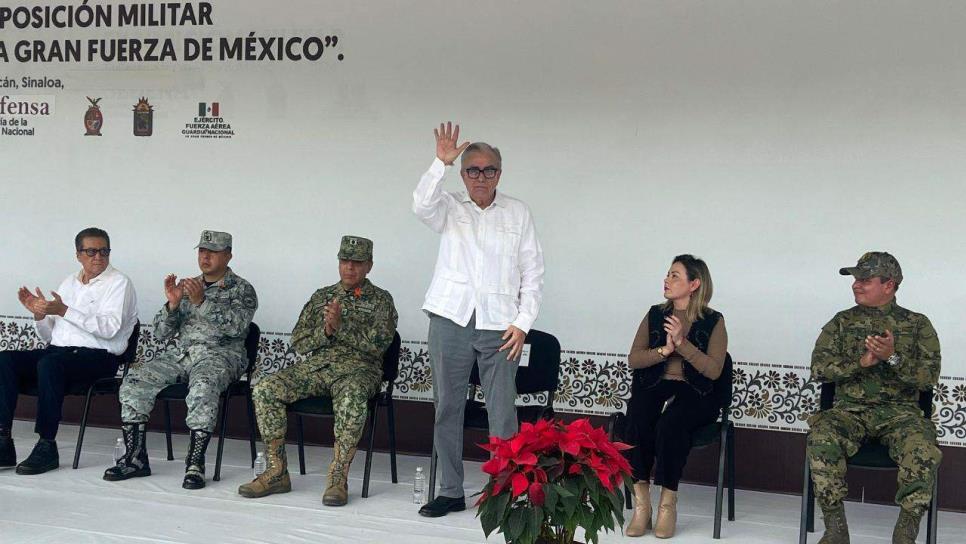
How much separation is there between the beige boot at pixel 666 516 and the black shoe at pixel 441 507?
2.98ft

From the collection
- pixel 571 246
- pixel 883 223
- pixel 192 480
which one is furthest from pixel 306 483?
pixel 883 223

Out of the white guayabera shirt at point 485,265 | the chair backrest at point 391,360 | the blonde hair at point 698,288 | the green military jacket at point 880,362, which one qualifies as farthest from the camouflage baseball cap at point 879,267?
the chair backrest at point 391,360

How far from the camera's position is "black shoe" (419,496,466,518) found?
5.20 meters

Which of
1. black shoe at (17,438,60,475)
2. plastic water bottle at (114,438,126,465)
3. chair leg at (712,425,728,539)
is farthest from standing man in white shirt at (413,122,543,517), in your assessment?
black shoe at (17,438,60,475)

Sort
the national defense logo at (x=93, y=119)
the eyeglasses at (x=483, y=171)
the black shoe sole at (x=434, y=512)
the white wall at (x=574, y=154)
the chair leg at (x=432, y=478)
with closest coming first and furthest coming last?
the eyeglasses at (x=483, y=171), the black shoe sole at (x=434, y=512), the chair leg at (x=432, y=478), the white wall at (x=574, y=154), the national defense logo at (x=93, y=119)

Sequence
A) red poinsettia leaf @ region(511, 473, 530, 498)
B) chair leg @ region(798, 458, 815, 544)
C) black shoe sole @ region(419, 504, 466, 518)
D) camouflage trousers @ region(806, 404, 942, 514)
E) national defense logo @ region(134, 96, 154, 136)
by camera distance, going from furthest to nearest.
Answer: national defense logo @ region(134, 96, 154, 136) < black shoe sole @ region(419, 504, 466, 518) < chair leg @ region(798, 458, 815, 544) < camouflage trousers @ region(806, 404, 942, 514) < red poinsettia leaf @ region(511, 473, 530, 498)

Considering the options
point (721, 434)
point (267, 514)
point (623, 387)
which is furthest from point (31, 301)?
point (721, 434)

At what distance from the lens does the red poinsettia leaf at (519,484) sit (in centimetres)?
303

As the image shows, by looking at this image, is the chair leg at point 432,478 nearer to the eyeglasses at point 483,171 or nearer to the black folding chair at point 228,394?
the black folding chair at point 228,394

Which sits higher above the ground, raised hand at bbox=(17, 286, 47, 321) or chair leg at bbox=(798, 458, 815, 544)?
raised hand at bbox=(17, 286, 47, 321)

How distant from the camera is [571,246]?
6312mm

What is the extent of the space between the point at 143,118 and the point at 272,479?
272 centimetres

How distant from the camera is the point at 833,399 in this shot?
5137 mm

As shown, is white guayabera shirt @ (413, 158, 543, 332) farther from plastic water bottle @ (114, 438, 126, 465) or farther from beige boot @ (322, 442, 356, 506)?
plastic water bottle @ (114, 438, 126, 465)
